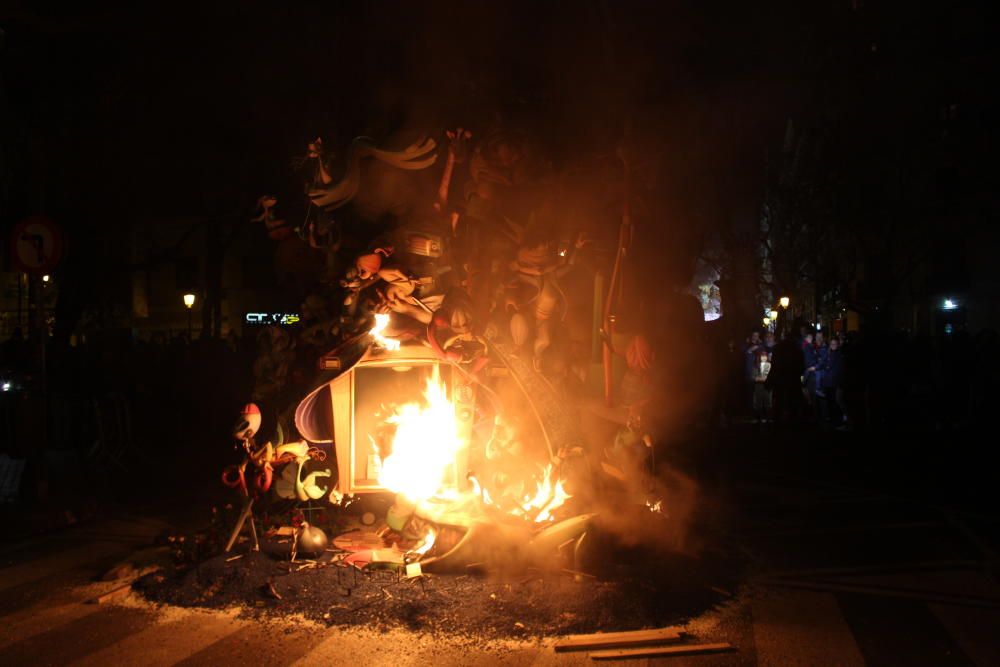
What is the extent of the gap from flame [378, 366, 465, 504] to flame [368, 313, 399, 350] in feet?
1.60

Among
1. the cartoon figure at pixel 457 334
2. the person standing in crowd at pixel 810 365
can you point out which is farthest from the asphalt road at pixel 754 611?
the person standing in crowd at pixel 810 365

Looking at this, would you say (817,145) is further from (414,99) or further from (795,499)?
(414,99)

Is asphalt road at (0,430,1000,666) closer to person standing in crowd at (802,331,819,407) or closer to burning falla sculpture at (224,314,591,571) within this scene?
burning falla sculpture at (224,314,591,571)

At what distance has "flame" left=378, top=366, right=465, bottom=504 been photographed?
24.0 feet

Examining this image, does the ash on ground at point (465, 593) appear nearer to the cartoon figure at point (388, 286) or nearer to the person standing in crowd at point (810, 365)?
the cartoon figure at point (388, 286)

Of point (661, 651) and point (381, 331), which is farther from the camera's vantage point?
point (381, 331)

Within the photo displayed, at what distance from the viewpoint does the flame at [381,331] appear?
23.1 feet

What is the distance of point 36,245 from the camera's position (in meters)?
9.45

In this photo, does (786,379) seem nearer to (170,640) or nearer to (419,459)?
(419,459)

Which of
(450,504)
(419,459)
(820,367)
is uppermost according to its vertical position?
(820,367)

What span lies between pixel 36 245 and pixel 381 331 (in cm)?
514

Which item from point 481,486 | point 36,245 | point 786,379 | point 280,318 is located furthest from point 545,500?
point 786,379

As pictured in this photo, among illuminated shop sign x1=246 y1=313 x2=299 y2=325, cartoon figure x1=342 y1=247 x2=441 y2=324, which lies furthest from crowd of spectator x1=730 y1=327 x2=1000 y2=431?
cartoon figure x1=342 y1=247 x2=441 y2=324

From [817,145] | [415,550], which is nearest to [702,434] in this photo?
[415,550]
